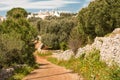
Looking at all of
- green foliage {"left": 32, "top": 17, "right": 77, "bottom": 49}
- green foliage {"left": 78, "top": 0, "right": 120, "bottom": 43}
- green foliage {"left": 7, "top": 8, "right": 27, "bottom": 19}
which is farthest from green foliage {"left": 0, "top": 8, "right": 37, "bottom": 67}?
green foliage {"left": 7, "top": 8, "right": 27, "bottom": 19}

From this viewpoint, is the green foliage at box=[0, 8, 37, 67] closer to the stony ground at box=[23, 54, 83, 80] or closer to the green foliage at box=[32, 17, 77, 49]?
the stony ground at box=[23, 54, 83, 80]

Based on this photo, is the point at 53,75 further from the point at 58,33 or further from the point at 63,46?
the point at 58,33

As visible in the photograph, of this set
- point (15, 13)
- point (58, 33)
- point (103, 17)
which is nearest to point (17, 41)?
point (103, 17)

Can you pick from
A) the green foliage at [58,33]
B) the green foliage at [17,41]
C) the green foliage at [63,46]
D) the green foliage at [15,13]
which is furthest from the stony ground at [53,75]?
the green foliage at [15,13]

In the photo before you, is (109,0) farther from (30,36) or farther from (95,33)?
(30,36)

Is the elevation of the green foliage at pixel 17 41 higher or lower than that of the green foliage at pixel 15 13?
higher

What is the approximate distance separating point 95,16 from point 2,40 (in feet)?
41.9

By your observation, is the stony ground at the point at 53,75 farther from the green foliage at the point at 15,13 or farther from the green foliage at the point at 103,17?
the green foliage at the point at 15,13

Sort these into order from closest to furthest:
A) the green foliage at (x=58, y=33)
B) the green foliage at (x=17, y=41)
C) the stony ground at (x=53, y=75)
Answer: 1. the stony ground at (x=53, y=75)
2. the green foliage at (x=17, y=41)
3. the green foliage at (x=58, y=33)

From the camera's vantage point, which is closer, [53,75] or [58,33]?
[53,75]

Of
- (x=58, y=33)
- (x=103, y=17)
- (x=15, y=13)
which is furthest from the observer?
(x=15, y=13)

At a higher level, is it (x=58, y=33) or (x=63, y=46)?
(x=58, y=33)

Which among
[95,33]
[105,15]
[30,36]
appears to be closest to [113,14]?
[105,15]

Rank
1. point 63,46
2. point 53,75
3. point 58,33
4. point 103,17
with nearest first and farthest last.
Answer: point 53,75
point 103,17
point 63,46
point 58,33
